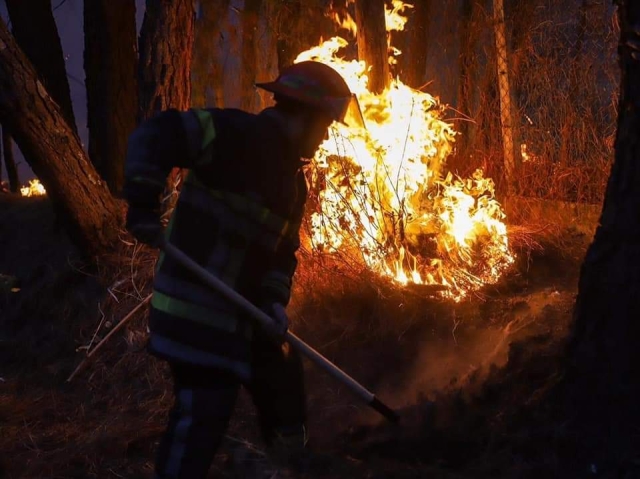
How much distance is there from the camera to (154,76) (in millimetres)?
7477

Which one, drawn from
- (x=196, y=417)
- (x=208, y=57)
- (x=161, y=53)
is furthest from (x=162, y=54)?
(x=208, y=57)

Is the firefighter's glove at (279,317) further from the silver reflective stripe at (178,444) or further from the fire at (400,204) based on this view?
the fire at (400,204)

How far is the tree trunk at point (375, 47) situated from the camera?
641cm

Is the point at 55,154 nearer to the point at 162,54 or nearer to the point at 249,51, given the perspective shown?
the point at 162,54

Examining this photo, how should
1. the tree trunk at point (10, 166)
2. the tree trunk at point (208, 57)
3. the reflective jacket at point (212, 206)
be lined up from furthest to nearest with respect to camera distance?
the tree trunk at point (10, 166)
the tree trunk at point (208, 57)
the reflective jacket at point (212, 206)

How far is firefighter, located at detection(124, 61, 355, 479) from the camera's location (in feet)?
9.89

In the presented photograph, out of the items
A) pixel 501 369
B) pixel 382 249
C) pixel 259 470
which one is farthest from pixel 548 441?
pixel 382 249

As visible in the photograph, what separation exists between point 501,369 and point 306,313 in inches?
82.1

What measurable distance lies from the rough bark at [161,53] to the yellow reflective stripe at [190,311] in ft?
15.5

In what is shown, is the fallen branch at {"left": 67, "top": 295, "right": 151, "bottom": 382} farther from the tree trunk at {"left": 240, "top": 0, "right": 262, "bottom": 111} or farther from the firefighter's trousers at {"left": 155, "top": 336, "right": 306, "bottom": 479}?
the tree trunk at {"left": 240, "top": 0, "right": 262, "bottom": 111}

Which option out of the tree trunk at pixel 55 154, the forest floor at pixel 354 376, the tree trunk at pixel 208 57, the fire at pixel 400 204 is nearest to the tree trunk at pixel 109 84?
the tree trunk at pixel 55 154

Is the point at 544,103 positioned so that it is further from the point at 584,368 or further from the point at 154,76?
the point at 584,368

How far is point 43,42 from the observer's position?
895 centimetres

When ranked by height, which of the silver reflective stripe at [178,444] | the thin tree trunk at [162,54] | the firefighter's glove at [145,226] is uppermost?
the thin tree trunk at [162,54]
